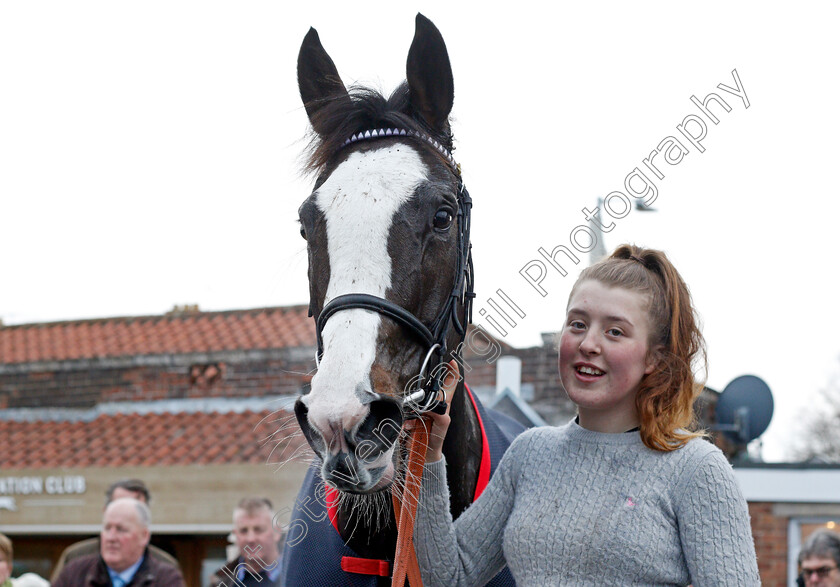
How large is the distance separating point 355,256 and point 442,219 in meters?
0.35

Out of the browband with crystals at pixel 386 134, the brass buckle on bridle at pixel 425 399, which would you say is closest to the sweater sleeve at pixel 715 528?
the brass buckle on bridle at pixel 425 399

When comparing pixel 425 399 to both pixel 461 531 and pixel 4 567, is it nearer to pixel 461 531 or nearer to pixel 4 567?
pixel 461 531

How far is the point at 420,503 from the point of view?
2074 mm

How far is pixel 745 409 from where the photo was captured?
A: 28.7ft

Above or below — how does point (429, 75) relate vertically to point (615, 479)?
above

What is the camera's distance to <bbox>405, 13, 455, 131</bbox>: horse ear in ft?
8.48

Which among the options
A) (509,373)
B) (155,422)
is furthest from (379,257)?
(155,422)

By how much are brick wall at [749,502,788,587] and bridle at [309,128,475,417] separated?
6388mm

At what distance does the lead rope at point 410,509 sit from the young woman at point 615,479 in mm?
37

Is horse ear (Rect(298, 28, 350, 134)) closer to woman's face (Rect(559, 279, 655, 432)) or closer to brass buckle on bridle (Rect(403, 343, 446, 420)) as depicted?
brass buckle on bridle (Rect(403, 343, 446, 420))

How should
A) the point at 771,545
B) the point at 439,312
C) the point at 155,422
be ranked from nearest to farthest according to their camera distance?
the point at 439,312
the point at 771,545
the point at 155,422

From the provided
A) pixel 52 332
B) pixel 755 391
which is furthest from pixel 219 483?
pixel 52 332

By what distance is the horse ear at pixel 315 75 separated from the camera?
2.81 m

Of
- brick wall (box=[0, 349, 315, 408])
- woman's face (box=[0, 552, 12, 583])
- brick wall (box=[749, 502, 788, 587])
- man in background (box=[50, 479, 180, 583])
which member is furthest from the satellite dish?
woman's face (box=[0, 552, 12, 583])
